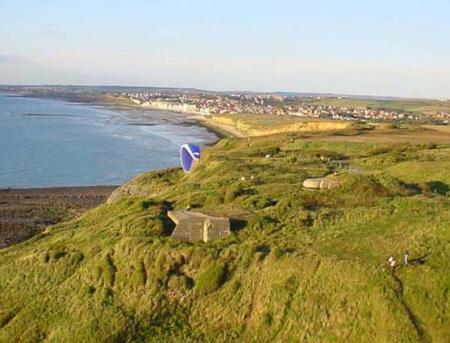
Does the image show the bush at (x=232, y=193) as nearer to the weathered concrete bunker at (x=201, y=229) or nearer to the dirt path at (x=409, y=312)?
the weathered concrete bunker at (x=201, y=229)

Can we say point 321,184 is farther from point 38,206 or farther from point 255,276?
point 38,206

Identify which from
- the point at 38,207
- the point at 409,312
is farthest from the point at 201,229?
the point at 38,207

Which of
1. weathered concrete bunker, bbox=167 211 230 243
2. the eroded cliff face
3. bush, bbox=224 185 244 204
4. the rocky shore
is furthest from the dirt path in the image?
the eroded cliff face

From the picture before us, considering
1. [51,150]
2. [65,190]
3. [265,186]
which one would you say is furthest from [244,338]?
[51,150]

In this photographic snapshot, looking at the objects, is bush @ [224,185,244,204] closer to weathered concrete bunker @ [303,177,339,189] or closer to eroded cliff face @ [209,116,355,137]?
weathered concrete bunker @ [303,177,339,189]

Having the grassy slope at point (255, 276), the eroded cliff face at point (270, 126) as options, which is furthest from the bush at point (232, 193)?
the eroded cliff face at point (270, 126)
